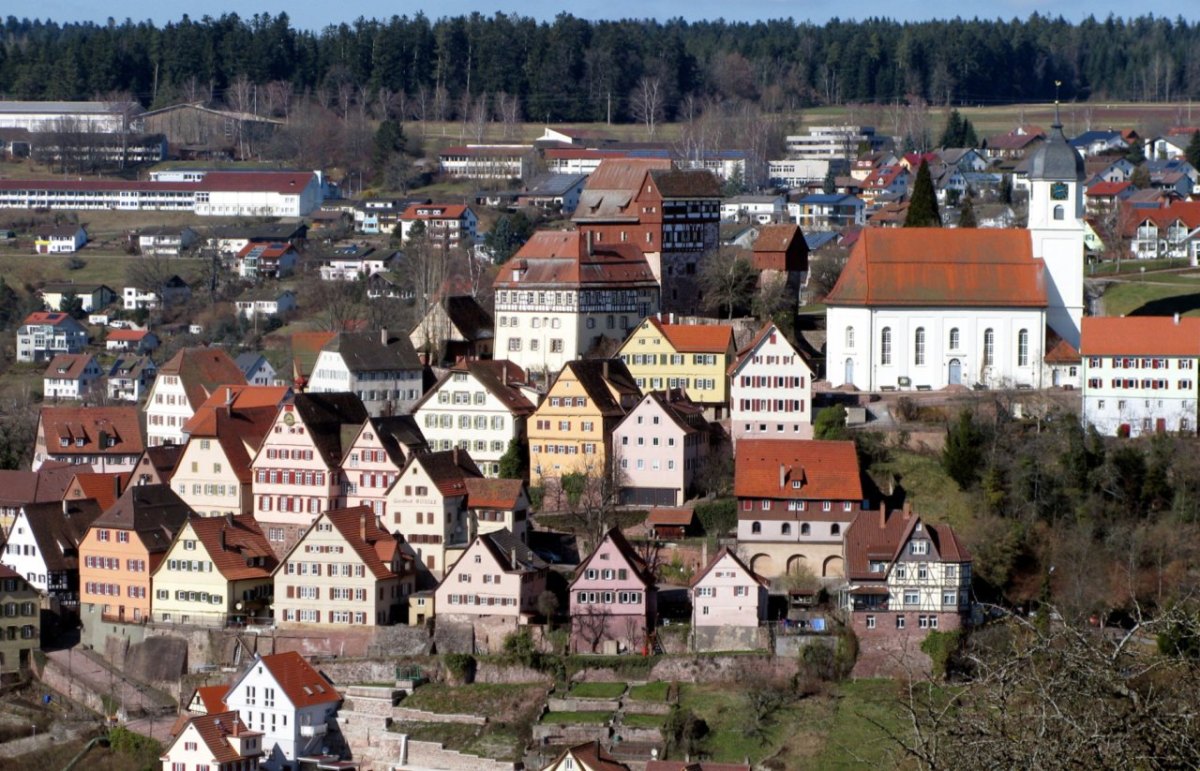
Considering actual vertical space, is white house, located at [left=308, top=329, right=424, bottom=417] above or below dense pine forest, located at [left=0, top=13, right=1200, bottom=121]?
below

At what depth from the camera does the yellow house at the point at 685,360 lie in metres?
58.7

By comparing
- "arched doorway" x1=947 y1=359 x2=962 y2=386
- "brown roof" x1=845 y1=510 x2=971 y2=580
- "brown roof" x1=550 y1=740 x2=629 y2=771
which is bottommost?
"brown roof" x1=550 y1=740 x2=629 y2=771

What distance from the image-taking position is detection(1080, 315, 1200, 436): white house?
54812mm

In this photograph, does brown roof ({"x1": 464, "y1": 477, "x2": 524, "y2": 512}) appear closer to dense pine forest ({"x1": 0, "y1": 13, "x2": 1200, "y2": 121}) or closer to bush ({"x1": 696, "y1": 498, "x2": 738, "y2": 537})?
bush ({"x1": 696, "y1": 498, "x2": 738, "y2": 537})

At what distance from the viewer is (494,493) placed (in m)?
53.2

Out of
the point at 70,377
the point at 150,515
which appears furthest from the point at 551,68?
the point at 150,515

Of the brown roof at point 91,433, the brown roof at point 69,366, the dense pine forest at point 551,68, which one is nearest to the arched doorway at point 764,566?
the brown roof at point 91,433

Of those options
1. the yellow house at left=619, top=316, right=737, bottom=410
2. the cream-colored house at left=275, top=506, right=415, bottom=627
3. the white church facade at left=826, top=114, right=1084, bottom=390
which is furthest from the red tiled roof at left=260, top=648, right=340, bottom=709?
the white church facade at left=826, top=114, right=1084, bottom=390

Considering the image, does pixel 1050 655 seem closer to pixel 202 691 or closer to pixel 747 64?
pixel 202 691

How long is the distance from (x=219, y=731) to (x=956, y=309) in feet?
76.6

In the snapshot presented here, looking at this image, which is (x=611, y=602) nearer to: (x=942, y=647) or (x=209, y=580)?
(x=942, y=647)

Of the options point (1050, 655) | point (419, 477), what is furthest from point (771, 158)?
point (1050, 655)

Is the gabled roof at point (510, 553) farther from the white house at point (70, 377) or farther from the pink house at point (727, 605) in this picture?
the white house at point (70, 377)

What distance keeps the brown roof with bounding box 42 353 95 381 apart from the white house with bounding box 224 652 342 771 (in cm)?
3292
